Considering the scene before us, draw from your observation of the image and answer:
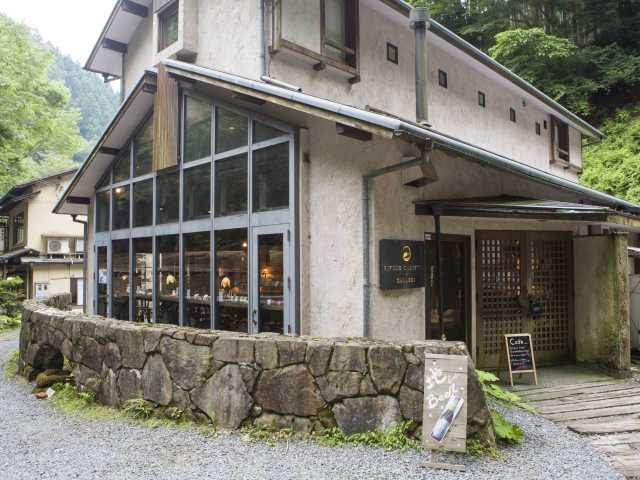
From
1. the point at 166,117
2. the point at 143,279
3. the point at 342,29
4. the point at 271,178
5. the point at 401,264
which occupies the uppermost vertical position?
the point at 342,29

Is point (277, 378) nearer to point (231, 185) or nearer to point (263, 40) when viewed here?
point (231, 185)

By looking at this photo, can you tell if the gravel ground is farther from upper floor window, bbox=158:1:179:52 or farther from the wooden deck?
upper floor window, bbox=158:1:179:52

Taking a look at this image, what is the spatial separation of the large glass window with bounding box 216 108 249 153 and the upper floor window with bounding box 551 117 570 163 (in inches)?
489

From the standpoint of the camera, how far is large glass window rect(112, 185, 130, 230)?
34.7 feet

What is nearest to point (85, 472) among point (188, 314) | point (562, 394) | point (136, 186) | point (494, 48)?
point (188, 314)

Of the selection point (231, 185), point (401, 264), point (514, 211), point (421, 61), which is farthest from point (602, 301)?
point (231, 185)

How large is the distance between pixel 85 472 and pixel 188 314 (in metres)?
4.57

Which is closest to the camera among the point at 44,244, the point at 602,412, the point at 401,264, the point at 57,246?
the point at 602,412

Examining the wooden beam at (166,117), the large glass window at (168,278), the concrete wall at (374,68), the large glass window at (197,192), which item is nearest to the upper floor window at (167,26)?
the concrete wall at (374,68)

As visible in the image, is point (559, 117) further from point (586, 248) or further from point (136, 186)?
point (136, 186)

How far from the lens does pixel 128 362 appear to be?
5660 mm

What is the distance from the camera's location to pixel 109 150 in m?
10.8

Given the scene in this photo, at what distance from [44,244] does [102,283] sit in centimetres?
1266

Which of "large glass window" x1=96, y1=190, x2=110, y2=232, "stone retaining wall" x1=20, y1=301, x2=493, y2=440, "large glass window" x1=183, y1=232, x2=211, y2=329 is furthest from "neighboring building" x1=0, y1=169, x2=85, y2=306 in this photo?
"stone retaining wall" x1=20, y1=301, x2=493, y2=440
